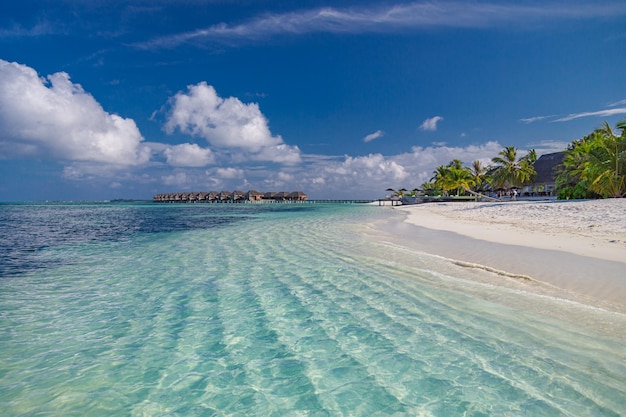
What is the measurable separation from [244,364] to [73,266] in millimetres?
7576

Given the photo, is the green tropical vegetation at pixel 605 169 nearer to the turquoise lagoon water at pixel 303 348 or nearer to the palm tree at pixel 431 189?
the turquoise lagoon water at pixel 303 348

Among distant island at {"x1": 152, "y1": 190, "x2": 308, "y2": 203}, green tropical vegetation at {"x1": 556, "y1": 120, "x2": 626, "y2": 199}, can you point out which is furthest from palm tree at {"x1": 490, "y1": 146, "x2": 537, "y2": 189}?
distant island at {"x1": 152, "y1": 190, "x2": 308, "y2": 203}

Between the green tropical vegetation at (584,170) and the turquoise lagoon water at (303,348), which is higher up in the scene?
the green tropical vegetation at (584,170)

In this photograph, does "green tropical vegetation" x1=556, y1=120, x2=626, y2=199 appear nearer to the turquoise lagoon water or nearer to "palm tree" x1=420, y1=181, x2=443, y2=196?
the turquoise lagoon water

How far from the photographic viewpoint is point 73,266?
27.6ft

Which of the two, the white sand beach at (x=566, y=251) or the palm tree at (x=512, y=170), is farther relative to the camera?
the palm tree at (x=512, y=170)

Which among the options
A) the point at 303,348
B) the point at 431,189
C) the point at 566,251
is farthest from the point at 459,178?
the point at 303,348

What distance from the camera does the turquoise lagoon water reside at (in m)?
2.59

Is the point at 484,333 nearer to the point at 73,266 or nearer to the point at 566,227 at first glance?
the point at 73,266

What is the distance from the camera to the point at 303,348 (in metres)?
3.56

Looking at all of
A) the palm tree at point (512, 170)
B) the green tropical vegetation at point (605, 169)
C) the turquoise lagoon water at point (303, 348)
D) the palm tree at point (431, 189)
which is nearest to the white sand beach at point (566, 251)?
the turquoise lagoon water at point (303, 348)

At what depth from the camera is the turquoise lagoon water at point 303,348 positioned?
2.59m

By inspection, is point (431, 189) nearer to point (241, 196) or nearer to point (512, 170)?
point (512, 170)

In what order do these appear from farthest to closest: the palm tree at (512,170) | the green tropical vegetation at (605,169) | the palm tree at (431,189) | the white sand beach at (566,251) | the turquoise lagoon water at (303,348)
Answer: the palm tree at (431,189) < the palm tree at (512,170) < the green tropical vegetation at (605,169) < the white sand beach at (566,251) < the turquoise lagoon water at (303,348)
